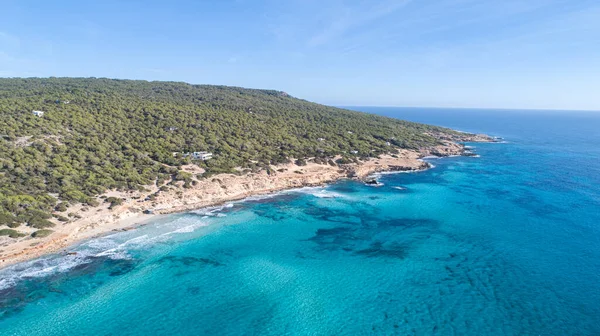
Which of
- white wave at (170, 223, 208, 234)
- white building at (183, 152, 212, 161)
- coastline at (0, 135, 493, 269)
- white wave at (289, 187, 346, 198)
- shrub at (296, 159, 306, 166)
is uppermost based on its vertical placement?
white building at (183, 152, 212, 161)

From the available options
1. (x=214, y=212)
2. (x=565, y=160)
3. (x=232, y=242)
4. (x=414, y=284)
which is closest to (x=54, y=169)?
(x=214, y=212)

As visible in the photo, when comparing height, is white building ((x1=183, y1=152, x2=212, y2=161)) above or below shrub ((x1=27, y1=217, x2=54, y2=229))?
above

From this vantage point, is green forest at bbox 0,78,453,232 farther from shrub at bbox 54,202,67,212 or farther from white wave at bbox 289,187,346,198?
white wave at bbox 289,187,346,198

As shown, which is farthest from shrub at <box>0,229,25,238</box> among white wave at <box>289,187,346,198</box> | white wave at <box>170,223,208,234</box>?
white wave at <box>289,187,346,198</box>

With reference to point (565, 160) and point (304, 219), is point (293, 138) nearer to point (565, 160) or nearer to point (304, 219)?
point (304, 219)

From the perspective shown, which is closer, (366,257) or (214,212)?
(366,257)

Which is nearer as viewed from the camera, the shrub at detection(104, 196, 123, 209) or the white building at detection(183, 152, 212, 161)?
the shrub at detection(104, 196, 123, 209)

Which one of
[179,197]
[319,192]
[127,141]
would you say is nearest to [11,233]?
[179,197]
